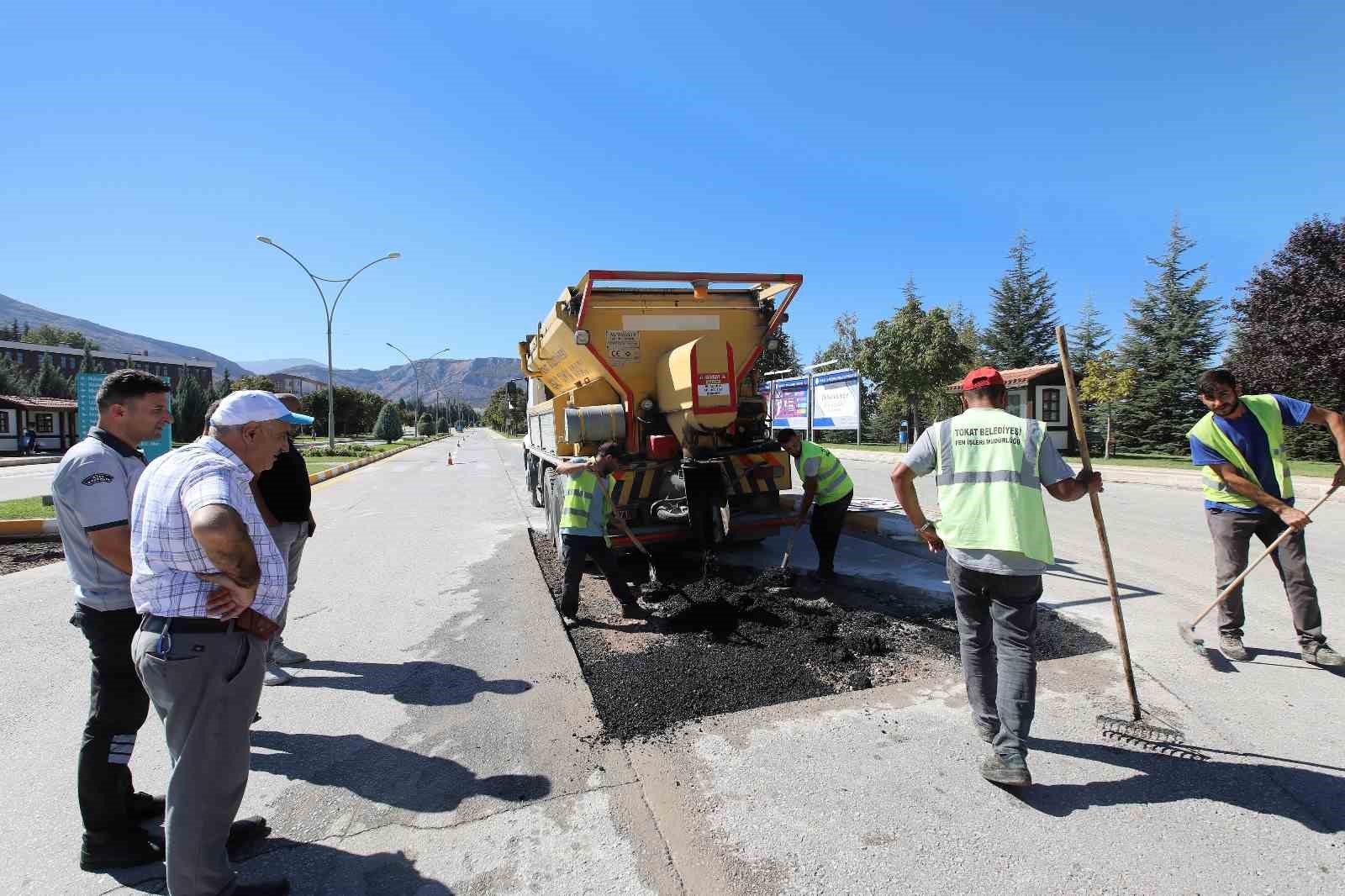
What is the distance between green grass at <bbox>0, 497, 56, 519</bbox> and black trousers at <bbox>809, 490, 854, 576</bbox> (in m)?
10.5

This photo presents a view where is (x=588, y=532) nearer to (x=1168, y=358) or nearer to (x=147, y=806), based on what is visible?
(x=147, y=806)

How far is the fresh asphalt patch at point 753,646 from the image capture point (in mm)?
3549

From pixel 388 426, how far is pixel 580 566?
54.7 metres

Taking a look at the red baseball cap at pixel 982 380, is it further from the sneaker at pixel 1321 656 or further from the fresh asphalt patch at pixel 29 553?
the fresh asphalt patch at pixel 29 553

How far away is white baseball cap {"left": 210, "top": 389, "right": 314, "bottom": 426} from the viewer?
2145 mm

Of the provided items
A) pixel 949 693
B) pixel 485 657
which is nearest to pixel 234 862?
pixel 485 657

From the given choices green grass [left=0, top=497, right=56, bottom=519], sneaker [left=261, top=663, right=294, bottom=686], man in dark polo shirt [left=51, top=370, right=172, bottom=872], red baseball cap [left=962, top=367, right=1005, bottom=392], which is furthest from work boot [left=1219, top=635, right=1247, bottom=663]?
green grass [left=0, top=497, right=56, bottom=519]

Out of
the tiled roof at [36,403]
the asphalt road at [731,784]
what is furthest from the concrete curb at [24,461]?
the asphalt road at [731,784]

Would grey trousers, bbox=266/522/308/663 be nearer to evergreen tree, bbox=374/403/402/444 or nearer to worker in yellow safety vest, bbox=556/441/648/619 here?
worker in yellow safety vest, bbox=556/441/648/619

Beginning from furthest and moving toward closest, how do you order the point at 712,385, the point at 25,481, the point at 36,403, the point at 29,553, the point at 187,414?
1. the point at 187,414
2. the point at 36,403
3. the point at 25,481
4. the point at 29,553
5. the point at 712,385

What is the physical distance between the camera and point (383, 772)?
9.72 ft

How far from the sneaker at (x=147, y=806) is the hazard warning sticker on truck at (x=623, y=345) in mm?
4714

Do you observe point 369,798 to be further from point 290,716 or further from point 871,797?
point 871,797

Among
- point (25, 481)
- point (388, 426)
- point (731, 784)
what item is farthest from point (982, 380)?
point (388, 426)
